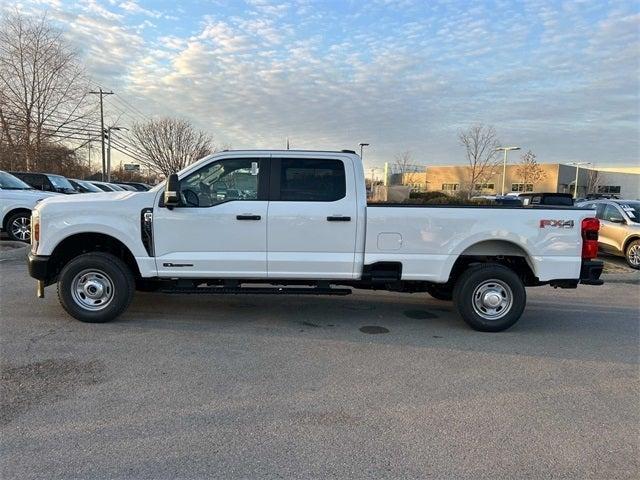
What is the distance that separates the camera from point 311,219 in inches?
227

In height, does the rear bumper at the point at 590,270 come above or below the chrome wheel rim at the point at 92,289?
above

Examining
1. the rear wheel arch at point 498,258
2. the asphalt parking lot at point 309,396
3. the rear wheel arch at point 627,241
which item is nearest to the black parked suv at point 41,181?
the asphalt parking lot at point 309,396

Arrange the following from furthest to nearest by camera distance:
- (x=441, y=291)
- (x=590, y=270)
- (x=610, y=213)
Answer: (x=610, y=213) < (x=441, y=291) < (x=590, y=270)

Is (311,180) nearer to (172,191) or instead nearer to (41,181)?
(172,191)

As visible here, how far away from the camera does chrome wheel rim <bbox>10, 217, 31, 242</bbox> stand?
1217 cm

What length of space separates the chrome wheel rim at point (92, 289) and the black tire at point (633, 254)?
37.7ft

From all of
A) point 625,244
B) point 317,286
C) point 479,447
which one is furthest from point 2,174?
point 625,244

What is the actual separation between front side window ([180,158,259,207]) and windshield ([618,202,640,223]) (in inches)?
409

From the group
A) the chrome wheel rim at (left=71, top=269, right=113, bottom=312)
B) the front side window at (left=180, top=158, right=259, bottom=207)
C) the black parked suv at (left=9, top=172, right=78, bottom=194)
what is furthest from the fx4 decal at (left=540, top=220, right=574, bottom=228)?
the black parked suv at (left=9, top=172, right=78, bottom=194)

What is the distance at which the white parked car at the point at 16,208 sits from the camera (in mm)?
11945

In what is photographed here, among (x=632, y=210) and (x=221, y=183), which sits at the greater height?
(x=221, y=183)

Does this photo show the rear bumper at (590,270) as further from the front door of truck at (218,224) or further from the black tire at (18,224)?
the black tire at (18,224)

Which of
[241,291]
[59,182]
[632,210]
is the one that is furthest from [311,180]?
[59,182]

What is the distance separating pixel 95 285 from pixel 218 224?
5.30 feet
